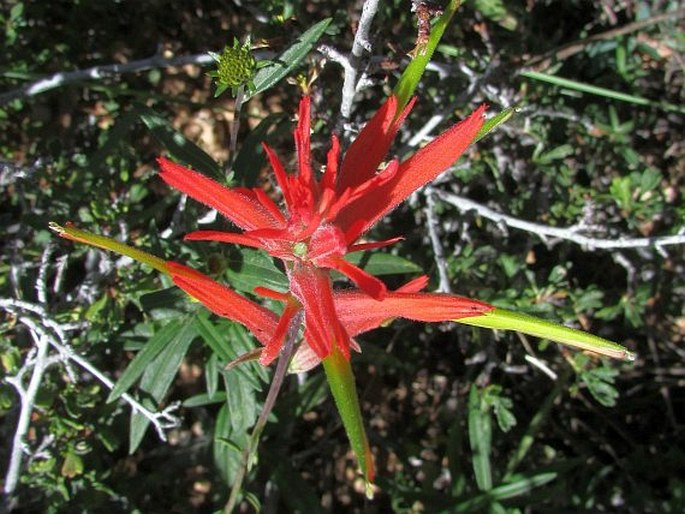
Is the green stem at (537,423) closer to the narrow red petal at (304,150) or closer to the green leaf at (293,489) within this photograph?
the green leaf at (293,489)

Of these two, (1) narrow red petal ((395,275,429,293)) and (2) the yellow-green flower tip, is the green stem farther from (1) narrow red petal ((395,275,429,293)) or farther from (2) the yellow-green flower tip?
(2) the yellow-green flower tip

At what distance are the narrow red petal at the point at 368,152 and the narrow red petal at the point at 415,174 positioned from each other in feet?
0.18

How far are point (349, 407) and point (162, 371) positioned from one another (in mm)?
1011

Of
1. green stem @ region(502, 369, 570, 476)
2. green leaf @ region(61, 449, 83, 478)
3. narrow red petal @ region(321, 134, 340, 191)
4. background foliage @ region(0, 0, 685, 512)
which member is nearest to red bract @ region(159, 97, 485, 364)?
narrow red petal @ region(321, 134, 340, 191)

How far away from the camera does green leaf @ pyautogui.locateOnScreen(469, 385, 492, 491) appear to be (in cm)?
Answer: 256

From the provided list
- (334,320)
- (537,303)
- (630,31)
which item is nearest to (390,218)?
(537,303)

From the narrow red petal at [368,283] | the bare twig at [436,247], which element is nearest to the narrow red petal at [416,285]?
the narrow red petal at [368,283]

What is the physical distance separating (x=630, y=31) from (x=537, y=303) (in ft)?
3.63

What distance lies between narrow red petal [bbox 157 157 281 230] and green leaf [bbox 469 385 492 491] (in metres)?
1.50

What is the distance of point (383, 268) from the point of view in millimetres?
2143

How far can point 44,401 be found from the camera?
7.35 ft

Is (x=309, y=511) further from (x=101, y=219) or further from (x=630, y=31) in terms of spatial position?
(x=630, y=31)

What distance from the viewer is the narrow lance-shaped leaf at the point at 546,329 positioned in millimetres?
1297

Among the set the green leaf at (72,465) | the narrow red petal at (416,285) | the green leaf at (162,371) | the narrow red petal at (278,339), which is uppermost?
the narrow red petal at (278,339)
